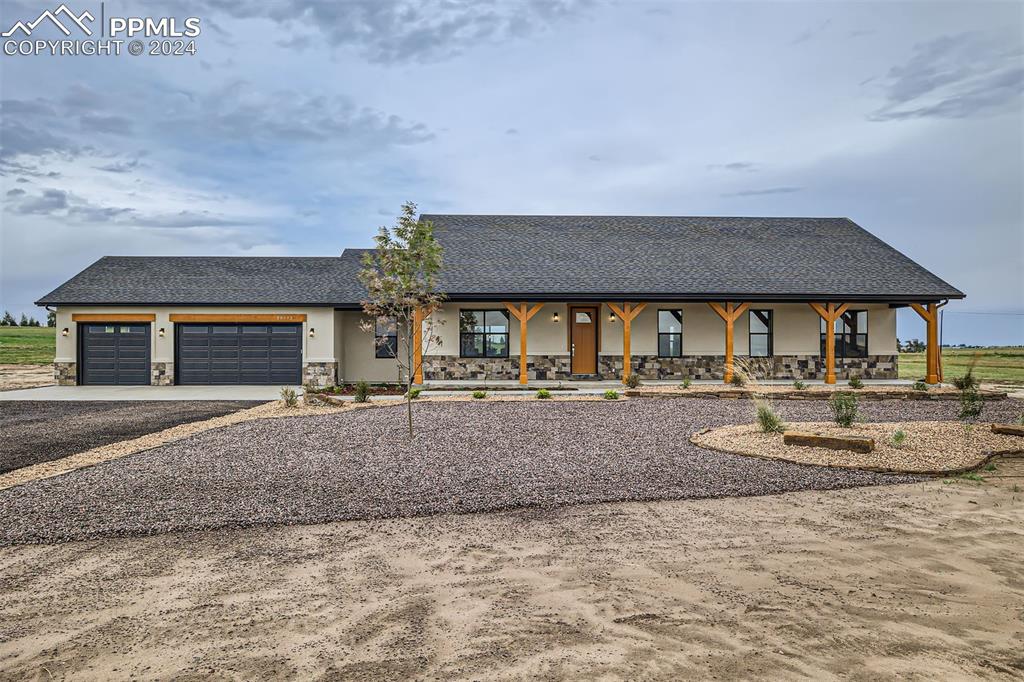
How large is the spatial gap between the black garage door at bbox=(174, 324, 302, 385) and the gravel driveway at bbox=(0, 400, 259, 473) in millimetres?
4621

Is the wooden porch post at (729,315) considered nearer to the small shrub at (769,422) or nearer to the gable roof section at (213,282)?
the small shrub at (769,422)

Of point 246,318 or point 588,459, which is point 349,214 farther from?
point 588,459

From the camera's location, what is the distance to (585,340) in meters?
19.8

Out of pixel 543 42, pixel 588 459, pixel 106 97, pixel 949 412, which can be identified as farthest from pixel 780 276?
pixel 106 97

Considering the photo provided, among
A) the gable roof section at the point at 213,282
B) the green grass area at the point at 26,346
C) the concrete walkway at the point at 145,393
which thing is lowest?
the concrete walkway at the point at 145,393

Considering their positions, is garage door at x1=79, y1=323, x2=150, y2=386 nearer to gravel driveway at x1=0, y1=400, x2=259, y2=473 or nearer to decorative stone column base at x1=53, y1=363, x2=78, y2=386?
decorative stone column base at x1=53, y1=363, x2=78, y2=386

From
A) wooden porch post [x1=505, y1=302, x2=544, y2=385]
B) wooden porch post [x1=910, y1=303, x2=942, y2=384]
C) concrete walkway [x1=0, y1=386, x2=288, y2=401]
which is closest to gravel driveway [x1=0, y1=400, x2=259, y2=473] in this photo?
concrete walkway [x1=0, y1=386, x2=288, y2=401]

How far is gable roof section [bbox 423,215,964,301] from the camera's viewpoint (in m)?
18.5

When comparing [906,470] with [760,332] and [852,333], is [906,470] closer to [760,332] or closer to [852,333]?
[760,332]

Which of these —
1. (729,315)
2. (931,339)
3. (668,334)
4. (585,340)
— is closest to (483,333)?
(585,340)

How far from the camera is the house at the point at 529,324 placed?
1895 centimetres

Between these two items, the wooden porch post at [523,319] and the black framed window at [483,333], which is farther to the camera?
the black framed window at [483,333]

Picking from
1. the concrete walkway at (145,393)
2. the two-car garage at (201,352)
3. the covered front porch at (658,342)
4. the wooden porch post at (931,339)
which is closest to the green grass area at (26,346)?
the two-car garage at (201,352)

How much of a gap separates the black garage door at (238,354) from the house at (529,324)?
35 millimetres
